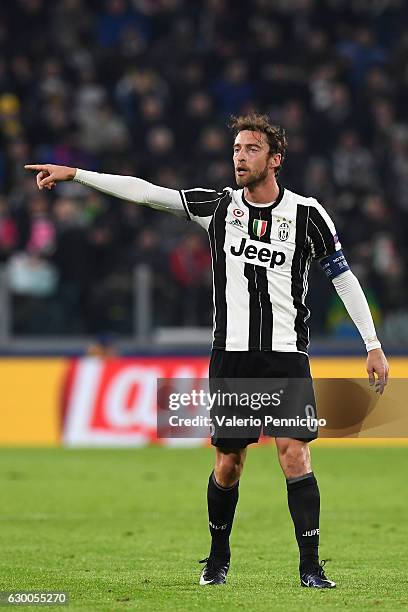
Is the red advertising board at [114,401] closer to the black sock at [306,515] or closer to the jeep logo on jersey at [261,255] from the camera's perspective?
the jeep logo on jersey at [261,255]

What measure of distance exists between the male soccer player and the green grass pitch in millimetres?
449

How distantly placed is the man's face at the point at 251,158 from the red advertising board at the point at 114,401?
8797 mm

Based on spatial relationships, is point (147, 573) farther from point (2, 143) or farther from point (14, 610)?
point (2, 143)

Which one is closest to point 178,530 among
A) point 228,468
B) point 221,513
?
point 221,513

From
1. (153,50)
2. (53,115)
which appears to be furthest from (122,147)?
(153,50)

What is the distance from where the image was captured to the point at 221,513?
6859 millimetres

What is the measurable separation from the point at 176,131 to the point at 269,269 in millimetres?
12855

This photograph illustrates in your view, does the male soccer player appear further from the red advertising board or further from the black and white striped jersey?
the red advertising board

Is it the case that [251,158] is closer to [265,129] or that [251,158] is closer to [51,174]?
[265,129]

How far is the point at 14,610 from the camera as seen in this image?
5.83 m

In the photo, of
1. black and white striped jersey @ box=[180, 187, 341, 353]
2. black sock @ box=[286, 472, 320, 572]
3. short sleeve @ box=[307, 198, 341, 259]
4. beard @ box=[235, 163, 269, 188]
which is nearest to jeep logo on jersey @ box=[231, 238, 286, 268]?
black and white striped jersey @ box=[180, 187, 341, 353]

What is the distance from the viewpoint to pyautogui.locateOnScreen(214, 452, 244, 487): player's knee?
6.73 metres

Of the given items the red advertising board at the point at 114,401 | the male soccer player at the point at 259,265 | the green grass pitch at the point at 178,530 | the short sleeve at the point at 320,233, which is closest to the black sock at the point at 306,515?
the male soccer player at the point at 259,265

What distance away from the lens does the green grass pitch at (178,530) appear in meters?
6.43
